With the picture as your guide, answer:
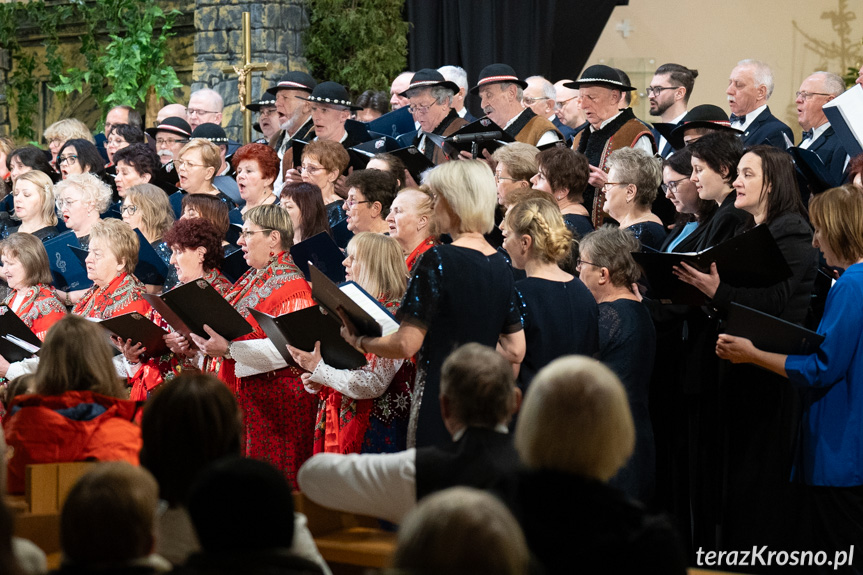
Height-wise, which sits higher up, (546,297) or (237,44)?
(237,44)

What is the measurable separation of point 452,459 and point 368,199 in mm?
2542

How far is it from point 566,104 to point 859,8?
3966 millimetres

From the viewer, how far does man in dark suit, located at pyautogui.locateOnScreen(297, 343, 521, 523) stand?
2166 mm

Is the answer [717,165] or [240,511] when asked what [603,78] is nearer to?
[717,165]

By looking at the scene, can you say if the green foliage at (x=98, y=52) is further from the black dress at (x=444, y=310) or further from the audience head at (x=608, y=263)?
the black dress at (x=444, y=310)

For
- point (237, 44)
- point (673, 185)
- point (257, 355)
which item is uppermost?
point (237, 44)

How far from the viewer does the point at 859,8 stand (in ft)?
30.9

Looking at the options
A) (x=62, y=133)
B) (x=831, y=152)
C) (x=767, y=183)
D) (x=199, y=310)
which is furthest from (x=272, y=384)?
(x=62, y=133)

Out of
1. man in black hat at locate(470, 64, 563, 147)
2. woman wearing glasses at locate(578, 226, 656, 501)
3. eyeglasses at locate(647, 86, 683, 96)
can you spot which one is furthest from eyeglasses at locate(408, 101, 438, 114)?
woman wearing glasses at locate(578, 226, 656, 501)

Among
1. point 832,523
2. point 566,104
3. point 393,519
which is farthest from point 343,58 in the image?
point 393,519

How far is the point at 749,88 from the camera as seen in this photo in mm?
5785

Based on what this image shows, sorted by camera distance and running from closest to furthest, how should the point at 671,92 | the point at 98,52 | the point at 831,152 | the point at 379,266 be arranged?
the point at 379,266 → the point at 831,152 → the point at 671,92 → the point at 98,52

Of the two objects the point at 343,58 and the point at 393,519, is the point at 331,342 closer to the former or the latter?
the point at 393,519

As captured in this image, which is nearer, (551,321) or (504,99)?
(551,321)
